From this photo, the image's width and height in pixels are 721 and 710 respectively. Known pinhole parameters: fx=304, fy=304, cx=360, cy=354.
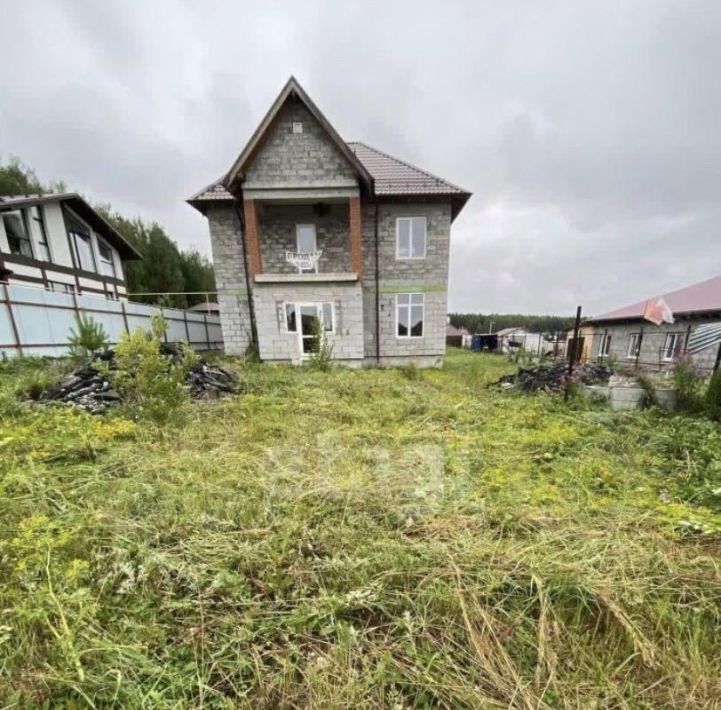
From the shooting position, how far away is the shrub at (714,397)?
480cm

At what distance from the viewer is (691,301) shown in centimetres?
1320

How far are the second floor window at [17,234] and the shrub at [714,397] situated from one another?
67.0ft

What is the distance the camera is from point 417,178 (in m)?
11.1

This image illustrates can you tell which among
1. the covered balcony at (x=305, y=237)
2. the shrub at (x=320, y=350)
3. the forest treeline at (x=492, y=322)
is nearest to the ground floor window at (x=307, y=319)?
the shrub at (x=320, y=350)

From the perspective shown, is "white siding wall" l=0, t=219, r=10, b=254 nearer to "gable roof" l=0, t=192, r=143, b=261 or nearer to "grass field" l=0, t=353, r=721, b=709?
"gable roof" l=0, t=192, r=143, b=261

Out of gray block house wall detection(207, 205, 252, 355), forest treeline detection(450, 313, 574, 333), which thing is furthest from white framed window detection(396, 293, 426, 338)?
forest treeline detection(450, 313, 574, 333)

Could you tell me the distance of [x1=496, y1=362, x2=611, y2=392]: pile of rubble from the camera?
705 cm

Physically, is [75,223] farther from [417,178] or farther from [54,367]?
[417,178]

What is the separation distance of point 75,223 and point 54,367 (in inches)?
466

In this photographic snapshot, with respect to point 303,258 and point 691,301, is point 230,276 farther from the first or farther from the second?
point 691,301

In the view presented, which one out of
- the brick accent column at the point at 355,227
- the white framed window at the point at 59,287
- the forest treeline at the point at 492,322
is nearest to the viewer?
the brick accent column at the point at 355,227

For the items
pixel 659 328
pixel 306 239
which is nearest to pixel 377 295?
pixel 306 239

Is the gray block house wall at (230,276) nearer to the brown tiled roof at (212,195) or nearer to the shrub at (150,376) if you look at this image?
the brown tiled roof at (212,195)

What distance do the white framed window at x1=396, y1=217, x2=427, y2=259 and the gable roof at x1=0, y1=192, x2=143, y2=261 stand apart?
14.1m
